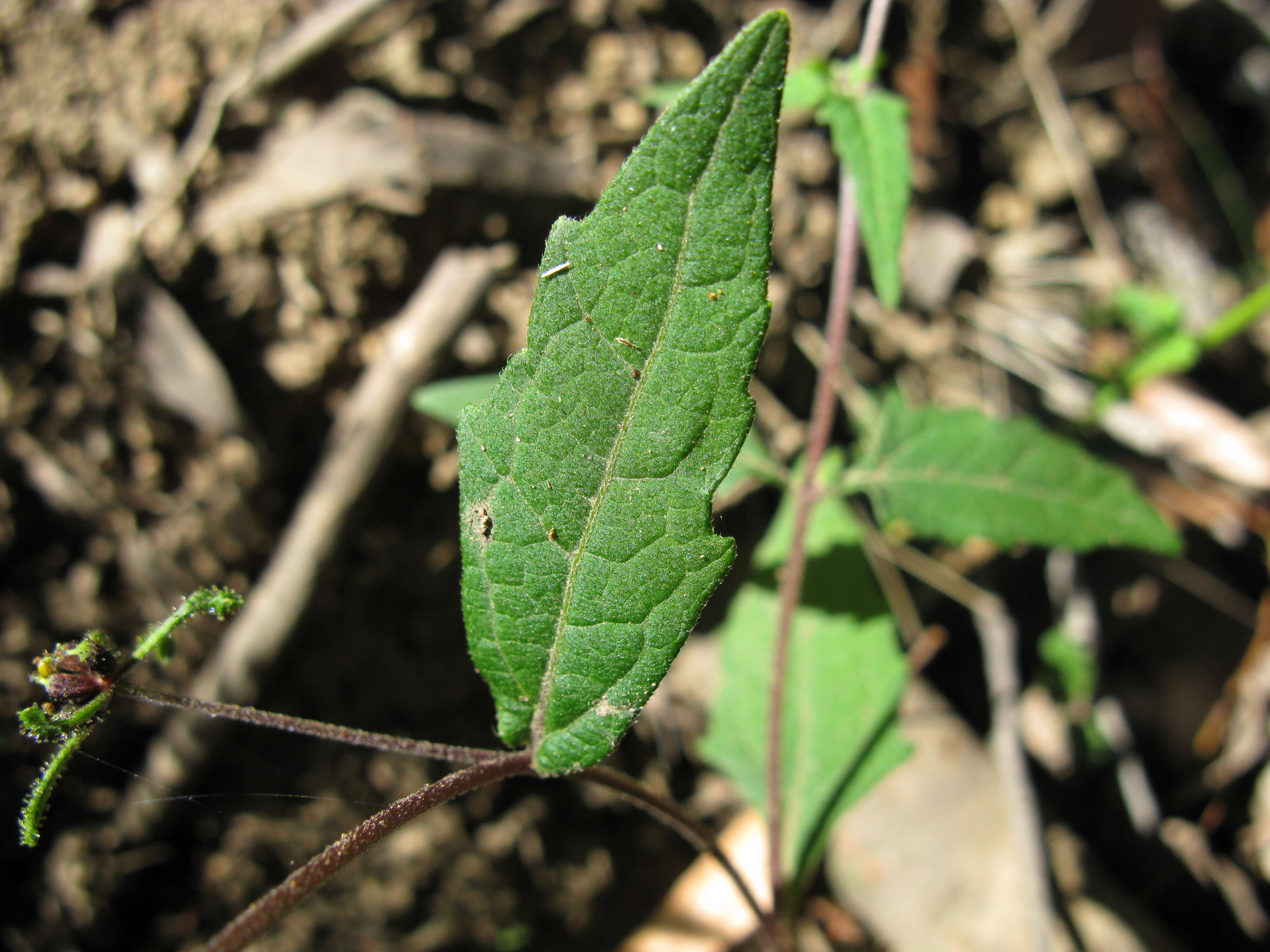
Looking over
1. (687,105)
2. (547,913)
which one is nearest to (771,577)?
(687,105)

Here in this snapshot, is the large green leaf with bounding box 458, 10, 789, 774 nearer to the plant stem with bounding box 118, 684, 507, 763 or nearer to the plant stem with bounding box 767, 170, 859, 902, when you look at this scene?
the plant stem with bounding box 118, 684, 507, 763

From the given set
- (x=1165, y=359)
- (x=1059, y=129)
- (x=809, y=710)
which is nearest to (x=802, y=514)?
(x=809, y=710)

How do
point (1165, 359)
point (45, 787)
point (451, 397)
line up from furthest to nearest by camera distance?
1. point (1165, 359)
2. point (451, 397)
3. point (45, 787)

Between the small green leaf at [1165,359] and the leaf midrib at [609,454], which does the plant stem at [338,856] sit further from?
the small green leaf at [1165,359]

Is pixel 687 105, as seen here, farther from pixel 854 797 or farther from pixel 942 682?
pixel 942 682

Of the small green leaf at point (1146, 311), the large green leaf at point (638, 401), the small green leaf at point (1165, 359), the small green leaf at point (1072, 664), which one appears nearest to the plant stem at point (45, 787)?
the large green leaf at point (638, 401)

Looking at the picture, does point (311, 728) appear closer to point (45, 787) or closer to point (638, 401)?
point (45, 787)
